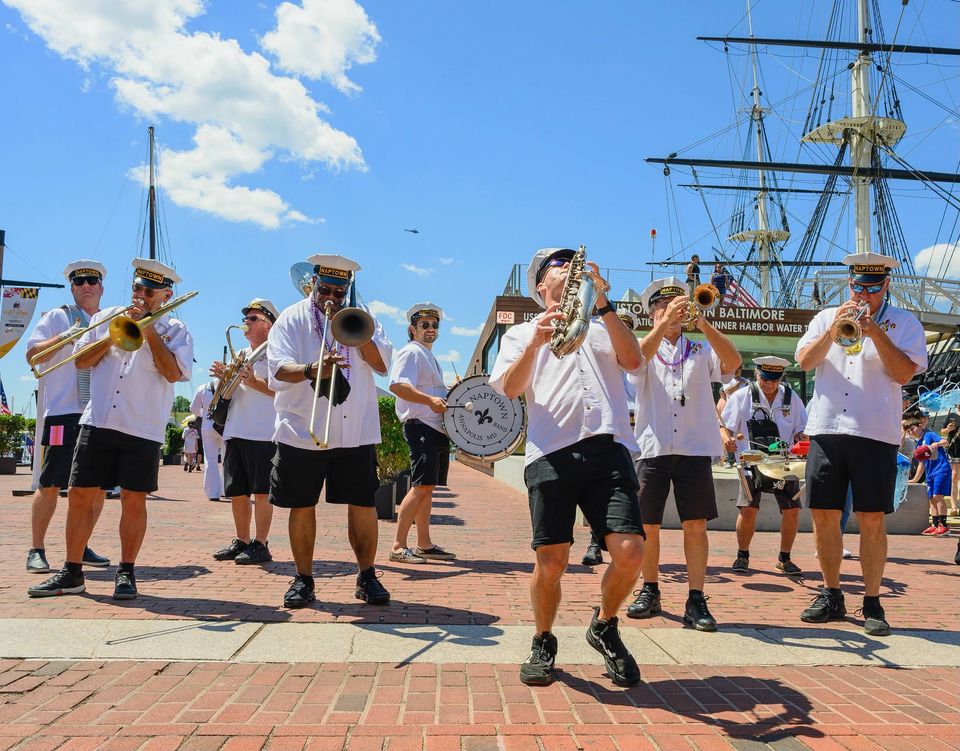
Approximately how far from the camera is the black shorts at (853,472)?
4895 millimetres

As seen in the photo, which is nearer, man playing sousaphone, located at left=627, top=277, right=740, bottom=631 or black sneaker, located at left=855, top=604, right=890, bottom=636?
black sneaker, located at left=855, top=604, right=890, bottom=636

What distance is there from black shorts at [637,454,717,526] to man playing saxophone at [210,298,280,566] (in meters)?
3.25

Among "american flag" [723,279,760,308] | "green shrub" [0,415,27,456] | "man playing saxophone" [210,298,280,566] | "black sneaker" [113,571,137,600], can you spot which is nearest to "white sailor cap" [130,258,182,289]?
"man playing saxophone" [210,298,280,566]

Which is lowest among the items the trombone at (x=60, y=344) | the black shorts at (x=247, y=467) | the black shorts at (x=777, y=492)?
the black shorts at (x=777, y=492)

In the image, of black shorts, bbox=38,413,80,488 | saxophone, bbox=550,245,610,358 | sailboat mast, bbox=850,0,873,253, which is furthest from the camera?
sailboat mast, bbox=850,0,873,253

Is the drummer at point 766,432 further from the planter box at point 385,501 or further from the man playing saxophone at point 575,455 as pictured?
the planter box at point 385,501

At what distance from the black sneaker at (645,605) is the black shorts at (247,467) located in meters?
3.33

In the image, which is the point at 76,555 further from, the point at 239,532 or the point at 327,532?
the point at 327,532

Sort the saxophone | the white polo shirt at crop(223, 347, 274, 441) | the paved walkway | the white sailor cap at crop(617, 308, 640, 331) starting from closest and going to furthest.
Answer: the paved walkway
the saxophone
the white sailor cap at crop(617, 308, 640, 331)
the white polo shirt at crop(223, 347, 274, 441)

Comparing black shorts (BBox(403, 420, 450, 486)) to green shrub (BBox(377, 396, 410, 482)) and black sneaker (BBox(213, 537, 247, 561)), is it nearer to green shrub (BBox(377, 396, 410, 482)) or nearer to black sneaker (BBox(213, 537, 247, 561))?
black sneaker (BBox(213, 537, 247, 561))

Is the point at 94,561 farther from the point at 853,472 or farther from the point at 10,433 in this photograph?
the point at 10,433

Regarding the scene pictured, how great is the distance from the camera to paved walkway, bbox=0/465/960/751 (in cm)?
297

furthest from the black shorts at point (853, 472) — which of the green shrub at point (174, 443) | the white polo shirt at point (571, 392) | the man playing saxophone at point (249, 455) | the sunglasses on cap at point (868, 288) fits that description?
the green shrub at point (174, 443)

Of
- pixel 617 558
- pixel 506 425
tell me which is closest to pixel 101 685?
pixel 617 558
